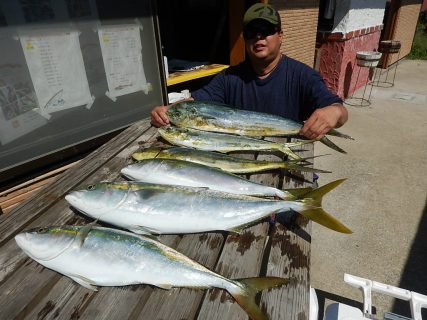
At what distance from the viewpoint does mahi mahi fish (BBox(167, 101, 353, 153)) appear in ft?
10.4

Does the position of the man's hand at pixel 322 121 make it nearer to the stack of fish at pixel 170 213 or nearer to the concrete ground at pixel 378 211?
the stack of fish at pixel 170 213

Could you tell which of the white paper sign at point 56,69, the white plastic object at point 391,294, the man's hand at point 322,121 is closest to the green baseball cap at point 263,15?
the man's hand at point 322,121

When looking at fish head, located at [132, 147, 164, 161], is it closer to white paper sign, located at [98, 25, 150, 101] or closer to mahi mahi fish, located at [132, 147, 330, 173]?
mahi mahi fish, located at [132, 147, 330, 173]

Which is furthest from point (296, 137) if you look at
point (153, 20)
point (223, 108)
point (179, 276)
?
point (153, 20)

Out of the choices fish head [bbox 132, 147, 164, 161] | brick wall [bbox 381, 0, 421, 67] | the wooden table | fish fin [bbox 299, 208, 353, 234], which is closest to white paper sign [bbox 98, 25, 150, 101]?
fish head [bbox 132, 147, 164, 161]

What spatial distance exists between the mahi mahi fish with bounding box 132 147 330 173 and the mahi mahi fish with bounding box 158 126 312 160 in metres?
0.19

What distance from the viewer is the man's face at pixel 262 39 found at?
3.24 metres

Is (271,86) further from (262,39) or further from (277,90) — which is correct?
(262,39)

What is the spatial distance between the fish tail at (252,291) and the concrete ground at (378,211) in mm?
2506

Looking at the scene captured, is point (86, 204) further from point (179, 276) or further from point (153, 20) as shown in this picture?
point (153, 20)

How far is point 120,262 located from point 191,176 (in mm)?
904

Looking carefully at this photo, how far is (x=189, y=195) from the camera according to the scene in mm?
2088

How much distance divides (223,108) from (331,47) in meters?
8.66

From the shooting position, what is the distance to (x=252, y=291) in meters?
1.53
